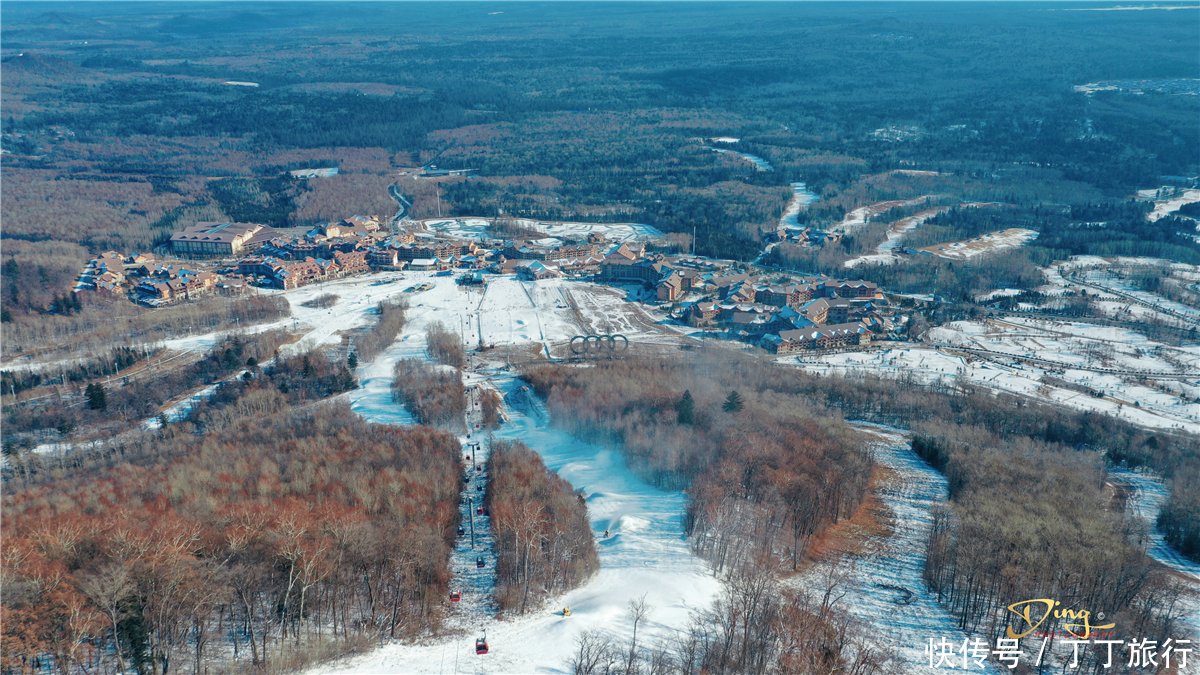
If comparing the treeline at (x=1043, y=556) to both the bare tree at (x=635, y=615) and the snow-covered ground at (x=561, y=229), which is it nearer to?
the bare tree at (x=635, y=615)

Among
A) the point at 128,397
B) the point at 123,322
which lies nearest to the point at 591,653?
the point at 128,397

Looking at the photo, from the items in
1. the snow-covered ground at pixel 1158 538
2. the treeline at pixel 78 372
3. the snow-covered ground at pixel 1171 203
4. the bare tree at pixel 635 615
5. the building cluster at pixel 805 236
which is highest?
the snow-covered ground at pixel 1171 203

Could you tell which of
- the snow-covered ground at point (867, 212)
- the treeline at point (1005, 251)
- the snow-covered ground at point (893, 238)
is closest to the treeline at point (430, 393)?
the treeline at point (1005, 251)

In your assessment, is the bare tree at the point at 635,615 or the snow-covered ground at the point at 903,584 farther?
the snow-covered ground at the point at 903,584

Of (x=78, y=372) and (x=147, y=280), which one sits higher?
(x=147, y=280)

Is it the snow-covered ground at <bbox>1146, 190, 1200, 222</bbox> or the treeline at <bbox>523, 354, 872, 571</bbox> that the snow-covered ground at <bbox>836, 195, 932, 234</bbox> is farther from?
the treeline at <bbox>523, 354, 872, 571</bbox>

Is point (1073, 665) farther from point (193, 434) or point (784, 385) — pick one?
point (193, 434)

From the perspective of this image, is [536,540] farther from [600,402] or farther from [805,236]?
[805,236]
